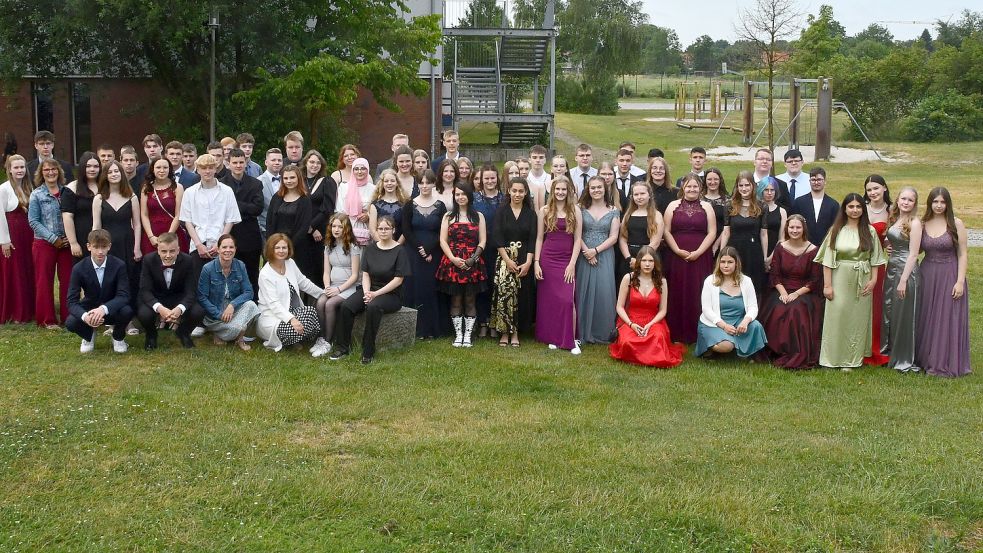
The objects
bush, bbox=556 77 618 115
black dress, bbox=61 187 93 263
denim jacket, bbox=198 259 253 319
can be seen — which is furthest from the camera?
bush, bbox=556 77 618 115

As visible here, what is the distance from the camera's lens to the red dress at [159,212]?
387 inches

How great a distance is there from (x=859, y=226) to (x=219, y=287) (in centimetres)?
578

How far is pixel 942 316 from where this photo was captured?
8.84 meters

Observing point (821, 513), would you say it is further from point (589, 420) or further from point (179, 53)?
point (179, 53)

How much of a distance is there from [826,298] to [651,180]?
2.09 metres

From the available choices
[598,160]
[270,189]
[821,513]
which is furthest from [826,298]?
[598,160]

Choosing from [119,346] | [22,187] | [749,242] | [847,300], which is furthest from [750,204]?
[22,187]

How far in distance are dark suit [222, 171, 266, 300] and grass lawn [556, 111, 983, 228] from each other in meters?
12.2

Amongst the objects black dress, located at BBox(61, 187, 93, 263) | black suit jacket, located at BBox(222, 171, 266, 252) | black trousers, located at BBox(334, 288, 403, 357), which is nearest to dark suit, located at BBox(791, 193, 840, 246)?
black trousers, located at BBox(334, 288, 403, 357)

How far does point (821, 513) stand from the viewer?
18.9 feet

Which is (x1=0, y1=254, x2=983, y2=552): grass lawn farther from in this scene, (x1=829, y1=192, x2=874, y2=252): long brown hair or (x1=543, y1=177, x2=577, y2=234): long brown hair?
(x1=543, y1=177, x2=577, y2=234): long brown hair

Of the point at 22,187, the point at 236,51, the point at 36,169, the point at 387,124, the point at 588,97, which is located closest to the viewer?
the point at 22,187

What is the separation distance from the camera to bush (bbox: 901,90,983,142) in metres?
34.7

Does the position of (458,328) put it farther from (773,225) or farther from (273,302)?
(773,225)
